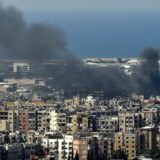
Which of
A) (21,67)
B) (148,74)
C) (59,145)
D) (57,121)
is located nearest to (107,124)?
(57,121)

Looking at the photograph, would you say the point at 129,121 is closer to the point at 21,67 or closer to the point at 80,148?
the point at 80,148

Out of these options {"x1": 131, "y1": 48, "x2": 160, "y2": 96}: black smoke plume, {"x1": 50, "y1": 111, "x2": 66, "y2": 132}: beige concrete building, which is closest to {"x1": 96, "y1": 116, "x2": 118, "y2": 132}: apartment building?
{"x1": 50, "y1": 111, "x2": 66, "y2": 132}: beige concrete building

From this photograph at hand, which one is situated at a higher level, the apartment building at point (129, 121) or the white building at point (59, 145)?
the apartment building at point (129, 121)

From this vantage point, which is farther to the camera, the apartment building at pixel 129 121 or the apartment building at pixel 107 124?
the apartment building at pixel 129 121

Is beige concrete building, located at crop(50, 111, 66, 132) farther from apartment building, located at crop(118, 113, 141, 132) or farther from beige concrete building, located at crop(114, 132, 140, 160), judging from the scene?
beige concrete building, located at crop(114, 132, 140, 160)

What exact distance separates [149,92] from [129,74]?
507 centimetres

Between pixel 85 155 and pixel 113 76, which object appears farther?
pixel 113 76

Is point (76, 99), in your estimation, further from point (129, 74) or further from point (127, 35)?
point (127, 35)

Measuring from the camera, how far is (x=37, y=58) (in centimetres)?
5769

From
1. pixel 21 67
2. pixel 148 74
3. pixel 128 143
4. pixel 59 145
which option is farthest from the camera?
pixel 21 67

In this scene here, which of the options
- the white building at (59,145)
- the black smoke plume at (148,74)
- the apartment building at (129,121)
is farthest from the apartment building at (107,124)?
the black smoke plume at (148,74)

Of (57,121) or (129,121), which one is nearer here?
(129,121)

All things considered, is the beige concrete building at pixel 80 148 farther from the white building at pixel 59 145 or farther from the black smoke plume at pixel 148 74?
the black smoke plume at pixel 148 74

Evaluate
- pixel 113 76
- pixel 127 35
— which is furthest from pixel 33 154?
pixel 127 35
